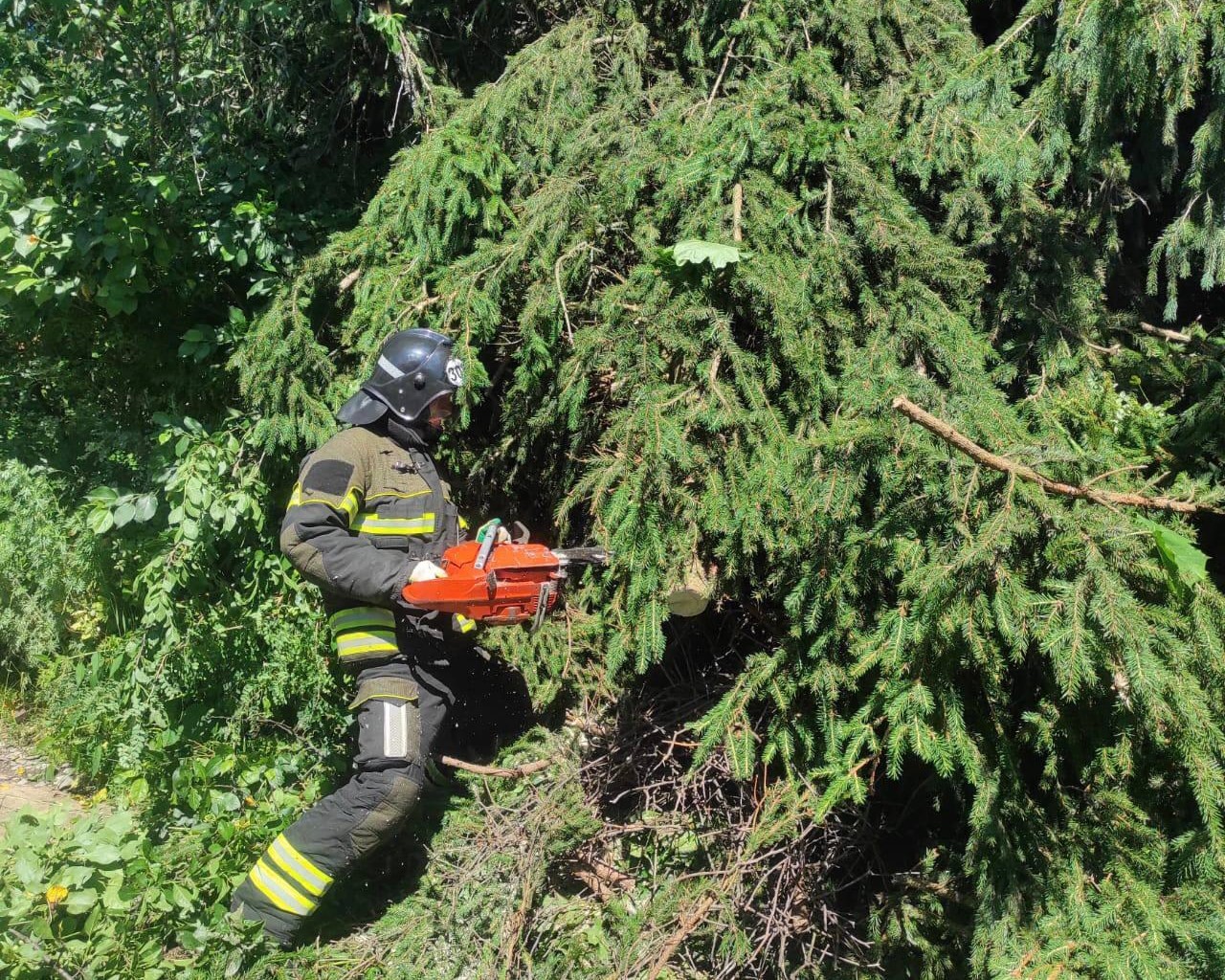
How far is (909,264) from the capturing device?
3.30 m

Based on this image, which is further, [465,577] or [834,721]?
[465,577]

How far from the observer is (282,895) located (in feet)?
12.2

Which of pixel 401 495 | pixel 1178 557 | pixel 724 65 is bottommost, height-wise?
pixel 401 495

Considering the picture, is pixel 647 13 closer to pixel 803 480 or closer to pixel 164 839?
pixel 803 480

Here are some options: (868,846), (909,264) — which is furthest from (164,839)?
(909,264)

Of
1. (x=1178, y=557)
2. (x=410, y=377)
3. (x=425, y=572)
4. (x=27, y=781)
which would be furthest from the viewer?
(x=27, y=781)

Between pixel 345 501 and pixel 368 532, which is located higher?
pixel 345 501

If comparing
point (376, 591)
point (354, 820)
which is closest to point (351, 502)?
point (376, 591)

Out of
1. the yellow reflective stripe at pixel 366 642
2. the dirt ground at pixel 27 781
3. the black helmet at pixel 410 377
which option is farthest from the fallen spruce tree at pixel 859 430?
the dirt ground at pixel 27 781

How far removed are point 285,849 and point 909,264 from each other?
3207mm

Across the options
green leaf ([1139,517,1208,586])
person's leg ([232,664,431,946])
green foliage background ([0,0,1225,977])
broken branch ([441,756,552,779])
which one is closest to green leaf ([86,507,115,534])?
green foliage background ([0,0,1225,977])

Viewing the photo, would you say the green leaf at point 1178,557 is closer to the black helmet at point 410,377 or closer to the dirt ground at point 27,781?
the black helmet at point 410,377

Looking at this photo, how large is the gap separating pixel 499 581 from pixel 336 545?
67cm

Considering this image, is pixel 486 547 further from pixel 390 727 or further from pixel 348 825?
pixel 348 825
